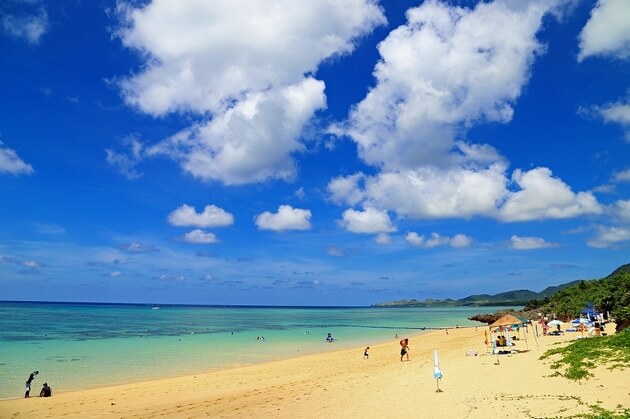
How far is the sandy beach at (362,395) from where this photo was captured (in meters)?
13.1

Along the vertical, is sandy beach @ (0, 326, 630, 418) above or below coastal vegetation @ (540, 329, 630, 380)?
below

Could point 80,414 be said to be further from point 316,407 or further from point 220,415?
point 316,407

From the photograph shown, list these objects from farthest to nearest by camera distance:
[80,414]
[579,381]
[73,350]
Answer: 1. [73,350]
2. [80,414]
3. [579,381]

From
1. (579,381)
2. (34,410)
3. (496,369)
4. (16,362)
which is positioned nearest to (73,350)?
(16,362)

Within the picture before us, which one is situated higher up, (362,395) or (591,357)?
(591,357)

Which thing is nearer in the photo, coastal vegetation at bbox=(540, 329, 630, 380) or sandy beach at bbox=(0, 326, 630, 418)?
sandy beach at bbox=(0, 326, 630, 418)

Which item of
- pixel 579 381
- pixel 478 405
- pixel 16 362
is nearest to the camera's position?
pixel 478 405

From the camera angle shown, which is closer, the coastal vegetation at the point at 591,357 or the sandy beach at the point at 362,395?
the sandy beach at the point at 362,395

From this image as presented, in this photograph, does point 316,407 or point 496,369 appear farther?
point 496,369

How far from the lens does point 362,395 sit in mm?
16469

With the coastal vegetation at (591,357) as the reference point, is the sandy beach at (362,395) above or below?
below

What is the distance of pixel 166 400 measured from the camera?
1864cm

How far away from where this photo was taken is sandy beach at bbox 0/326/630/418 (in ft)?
43.1

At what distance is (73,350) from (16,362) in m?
7.66
